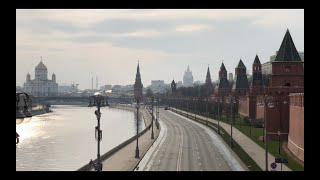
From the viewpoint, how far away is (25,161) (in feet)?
143

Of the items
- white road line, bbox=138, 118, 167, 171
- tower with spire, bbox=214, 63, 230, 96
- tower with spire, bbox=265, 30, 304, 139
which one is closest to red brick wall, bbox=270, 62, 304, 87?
tower with spire, bbox=265, 30, 304, 139

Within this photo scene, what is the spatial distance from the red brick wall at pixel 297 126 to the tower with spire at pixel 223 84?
6728 centimetres

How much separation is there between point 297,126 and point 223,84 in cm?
7334

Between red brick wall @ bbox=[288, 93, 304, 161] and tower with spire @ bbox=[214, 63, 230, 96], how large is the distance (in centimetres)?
6728

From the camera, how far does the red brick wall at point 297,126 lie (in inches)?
1337

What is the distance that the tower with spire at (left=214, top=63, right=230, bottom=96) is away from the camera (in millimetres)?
107806

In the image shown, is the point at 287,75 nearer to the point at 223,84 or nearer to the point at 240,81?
the point at 240,81

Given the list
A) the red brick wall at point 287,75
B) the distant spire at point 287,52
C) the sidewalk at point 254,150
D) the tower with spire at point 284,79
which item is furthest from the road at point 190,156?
the distant spire at point 287,52

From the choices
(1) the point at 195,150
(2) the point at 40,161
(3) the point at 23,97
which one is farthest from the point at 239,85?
(3) the point at 23,97
